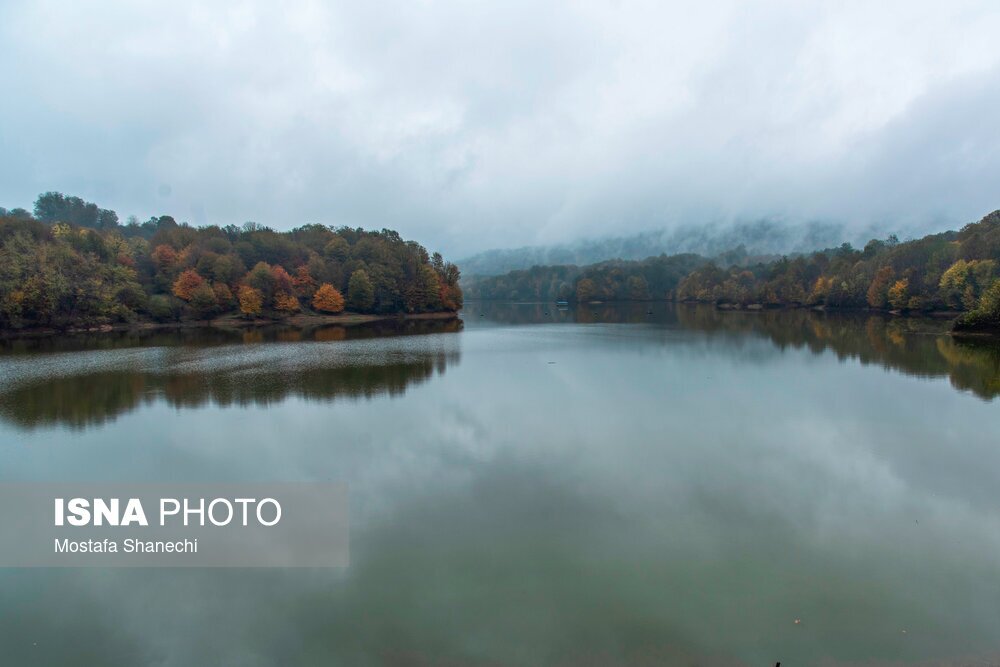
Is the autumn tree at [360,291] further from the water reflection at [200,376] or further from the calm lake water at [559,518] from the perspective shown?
the calm lake water at [559,518]

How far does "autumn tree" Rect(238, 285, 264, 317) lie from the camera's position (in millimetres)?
72000

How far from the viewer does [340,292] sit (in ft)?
277

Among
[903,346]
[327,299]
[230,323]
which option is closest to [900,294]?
[903,346]

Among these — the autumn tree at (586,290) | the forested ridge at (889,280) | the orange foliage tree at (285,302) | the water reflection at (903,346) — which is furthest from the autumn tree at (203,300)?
the autumn tree at (586,290)

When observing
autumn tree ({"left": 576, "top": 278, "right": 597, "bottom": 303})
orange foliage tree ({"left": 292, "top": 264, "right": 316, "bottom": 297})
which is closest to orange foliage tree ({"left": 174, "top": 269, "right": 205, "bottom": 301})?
orange foliage tree ({"left": 292, "top": 264, "right": 316, "bottom": 297})

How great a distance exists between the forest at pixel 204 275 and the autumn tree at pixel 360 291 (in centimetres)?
15

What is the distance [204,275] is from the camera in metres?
73.8

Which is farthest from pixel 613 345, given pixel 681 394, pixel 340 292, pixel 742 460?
pixel 340 292

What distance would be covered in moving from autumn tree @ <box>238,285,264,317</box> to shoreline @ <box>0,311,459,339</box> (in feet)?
4.90

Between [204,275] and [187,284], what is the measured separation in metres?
3.88

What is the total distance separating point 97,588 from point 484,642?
6.50 metres

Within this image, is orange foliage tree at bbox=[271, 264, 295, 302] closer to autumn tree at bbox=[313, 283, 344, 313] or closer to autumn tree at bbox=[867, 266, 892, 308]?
autumn tree at bbox=[313, 283, 344, 313]

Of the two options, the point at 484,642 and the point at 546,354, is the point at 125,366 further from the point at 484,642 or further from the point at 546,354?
the point at 484,642

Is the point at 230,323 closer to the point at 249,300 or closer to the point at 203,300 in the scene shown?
the point at 249,300
